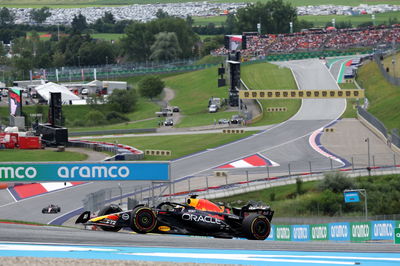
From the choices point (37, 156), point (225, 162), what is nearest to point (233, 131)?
point (225, 162)

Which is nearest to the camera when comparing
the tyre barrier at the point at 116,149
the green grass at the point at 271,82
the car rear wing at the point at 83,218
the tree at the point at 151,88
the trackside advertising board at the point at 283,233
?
the car rear wing at the point at 83,218

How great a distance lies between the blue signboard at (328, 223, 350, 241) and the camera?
3756 centimetres

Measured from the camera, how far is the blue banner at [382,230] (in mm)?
36750

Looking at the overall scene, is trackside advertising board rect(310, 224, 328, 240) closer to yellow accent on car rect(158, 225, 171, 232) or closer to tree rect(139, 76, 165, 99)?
yellow accent on car rect(158, 225, 171, 232)

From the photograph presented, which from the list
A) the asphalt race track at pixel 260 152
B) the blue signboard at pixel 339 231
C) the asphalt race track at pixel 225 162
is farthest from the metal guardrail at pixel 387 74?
the blue signboard at pixel 339 231

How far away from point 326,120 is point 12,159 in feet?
115

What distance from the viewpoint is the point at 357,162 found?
61.6 m

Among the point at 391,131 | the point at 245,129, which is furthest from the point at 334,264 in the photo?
the point at 245,129

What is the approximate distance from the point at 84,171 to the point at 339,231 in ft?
41.2

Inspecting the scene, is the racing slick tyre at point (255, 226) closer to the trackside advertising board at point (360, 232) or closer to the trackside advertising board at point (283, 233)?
the trackside advertising board at point (360, 232)

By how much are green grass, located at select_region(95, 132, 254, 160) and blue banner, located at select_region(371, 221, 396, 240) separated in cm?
3360

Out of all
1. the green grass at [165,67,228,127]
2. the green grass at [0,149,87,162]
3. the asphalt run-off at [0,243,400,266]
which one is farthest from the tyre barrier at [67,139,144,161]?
the asphalt run-off at [0,243,400,266]

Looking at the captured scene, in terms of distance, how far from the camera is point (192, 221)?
27172 mm

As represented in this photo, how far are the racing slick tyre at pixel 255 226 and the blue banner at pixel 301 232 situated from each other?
12.1 metres
